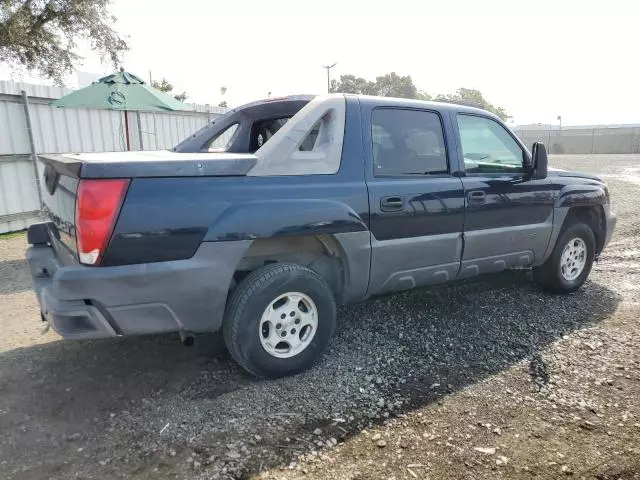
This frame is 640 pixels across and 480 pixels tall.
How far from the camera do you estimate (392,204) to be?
11.8 feet

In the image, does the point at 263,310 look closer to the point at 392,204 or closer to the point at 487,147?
the point at 392,204

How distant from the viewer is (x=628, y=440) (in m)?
2.72

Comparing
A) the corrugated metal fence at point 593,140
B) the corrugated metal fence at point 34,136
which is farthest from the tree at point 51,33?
the corrugated metal fence at point 593,140

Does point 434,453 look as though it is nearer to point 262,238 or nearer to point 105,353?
point 262,238

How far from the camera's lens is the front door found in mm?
4160

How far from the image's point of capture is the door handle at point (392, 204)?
11.7 feet

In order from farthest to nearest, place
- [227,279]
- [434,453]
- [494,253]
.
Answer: [494,253] → [227,279] → [434,453]

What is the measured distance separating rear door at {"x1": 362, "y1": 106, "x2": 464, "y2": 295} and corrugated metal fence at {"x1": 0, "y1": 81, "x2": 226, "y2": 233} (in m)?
7.23

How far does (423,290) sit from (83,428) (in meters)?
3.33

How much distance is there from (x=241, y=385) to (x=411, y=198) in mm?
1799

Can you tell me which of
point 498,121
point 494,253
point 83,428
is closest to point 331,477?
point 83,428

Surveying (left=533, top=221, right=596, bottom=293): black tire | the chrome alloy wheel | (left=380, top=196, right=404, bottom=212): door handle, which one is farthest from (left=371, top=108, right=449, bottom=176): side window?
(left=533, top=221, right=596, bottom=293): black tire

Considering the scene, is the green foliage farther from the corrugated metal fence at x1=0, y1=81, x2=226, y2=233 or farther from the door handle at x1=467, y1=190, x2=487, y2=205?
the door handle at x1=467, y1=190, x2=487, y2=205

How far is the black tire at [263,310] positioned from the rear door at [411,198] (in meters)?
0.52
